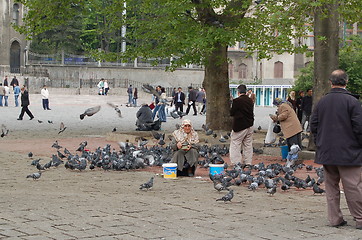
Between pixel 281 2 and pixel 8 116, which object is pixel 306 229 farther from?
pixel 8 116

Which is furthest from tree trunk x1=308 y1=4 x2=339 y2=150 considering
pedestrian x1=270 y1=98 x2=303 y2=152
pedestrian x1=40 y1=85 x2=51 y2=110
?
pedestrian x1=40 y1=85 x2=51 y2=110

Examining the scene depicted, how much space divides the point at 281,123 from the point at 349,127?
28.5 feet

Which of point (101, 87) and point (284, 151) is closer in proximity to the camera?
point (284, 151)

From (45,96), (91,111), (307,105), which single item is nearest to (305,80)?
(307,105)

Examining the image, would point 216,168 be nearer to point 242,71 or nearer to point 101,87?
point 101,87

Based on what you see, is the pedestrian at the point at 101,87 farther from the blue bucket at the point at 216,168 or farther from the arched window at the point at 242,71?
the blue bucket at the point at 216,168

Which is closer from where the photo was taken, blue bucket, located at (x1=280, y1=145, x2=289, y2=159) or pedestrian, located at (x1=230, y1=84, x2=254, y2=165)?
pedestrian, located at (x1=230, y1=84, x2=254, y2=165)

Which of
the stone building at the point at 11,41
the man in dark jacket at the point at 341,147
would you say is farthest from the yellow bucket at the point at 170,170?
the stone building at the point at 11,41

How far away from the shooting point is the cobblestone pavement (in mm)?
8820

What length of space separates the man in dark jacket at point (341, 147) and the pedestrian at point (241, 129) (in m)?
7.08

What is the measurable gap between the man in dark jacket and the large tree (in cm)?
1017

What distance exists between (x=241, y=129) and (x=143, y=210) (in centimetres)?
650

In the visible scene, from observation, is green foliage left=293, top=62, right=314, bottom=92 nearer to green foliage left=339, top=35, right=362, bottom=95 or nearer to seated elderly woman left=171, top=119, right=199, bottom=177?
green foliage left=339, top=35, right=362, bottom=95

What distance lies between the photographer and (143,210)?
10.4 meters
